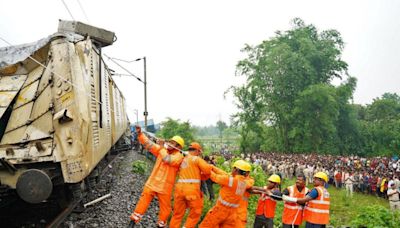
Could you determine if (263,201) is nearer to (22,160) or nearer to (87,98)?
(87,98)

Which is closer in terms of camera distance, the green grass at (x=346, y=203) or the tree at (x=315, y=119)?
the green grass at (x=346, y=203)

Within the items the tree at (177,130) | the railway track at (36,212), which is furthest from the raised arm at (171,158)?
the tree at (177,130)

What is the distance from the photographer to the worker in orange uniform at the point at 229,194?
17.5 feet

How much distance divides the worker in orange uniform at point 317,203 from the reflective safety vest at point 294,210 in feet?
0.87

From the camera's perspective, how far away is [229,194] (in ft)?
17.6

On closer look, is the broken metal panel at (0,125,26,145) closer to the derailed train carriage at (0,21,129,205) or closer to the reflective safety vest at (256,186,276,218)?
the derailed train carriage at (0,21,129,205)

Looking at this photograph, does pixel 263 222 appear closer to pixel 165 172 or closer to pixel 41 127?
pixel 165 172

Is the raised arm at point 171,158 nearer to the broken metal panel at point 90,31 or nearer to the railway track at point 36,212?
the railway track at point 36,212

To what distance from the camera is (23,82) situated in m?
5.82

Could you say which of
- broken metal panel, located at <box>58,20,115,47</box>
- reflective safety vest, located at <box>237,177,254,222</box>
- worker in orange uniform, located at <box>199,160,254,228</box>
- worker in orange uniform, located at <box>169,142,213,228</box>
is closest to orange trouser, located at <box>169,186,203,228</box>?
worker in orange uniform, located at <box>169,142,213,228</box>

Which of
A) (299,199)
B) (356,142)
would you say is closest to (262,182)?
(299,199)

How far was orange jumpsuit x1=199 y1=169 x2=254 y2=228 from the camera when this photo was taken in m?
5.34

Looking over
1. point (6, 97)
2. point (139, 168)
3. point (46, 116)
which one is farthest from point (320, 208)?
point (139, 168)

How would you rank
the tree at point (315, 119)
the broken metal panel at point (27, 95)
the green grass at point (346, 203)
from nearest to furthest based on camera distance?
1. the broken metal panel at point (27, 95)
2. the green grass at point (346, 203)
3. the tree at point (315, 119)
